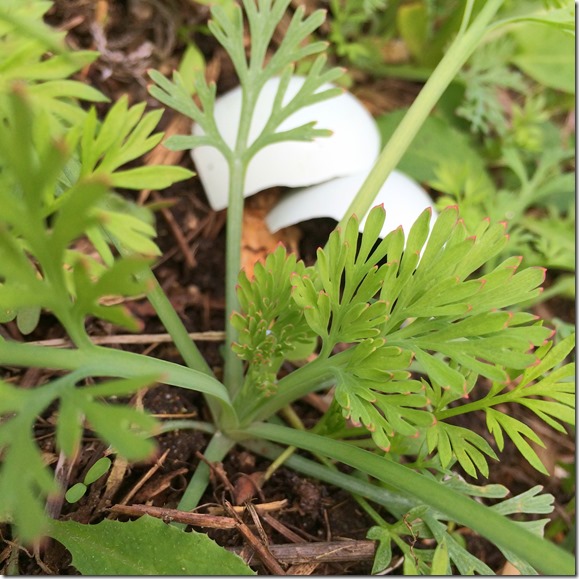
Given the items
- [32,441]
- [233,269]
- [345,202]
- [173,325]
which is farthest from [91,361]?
[345,202]

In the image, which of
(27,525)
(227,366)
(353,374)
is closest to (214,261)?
(227,366)

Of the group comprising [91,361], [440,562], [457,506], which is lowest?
[440,562]

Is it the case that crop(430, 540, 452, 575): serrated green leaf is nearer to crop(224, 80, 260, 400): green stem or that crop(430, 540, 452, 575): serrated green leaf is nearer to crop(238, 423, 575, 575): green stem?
crop(238, 423, 575, 575): green stem

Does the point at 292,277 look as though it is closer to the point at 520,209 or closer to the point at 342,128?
the point at 342,128

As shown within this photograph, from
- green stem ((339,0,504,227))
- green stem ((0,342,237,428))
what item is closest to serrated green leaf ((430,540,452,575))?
green stem ((0,342,237,428))

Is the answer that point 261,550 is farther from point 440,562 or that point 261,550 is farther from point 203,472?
point 440,562

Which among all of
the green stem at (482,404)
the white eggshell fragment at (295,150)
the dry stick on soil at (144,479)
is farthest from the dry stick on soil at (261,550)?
the white eggshell fragment at (295,150)
